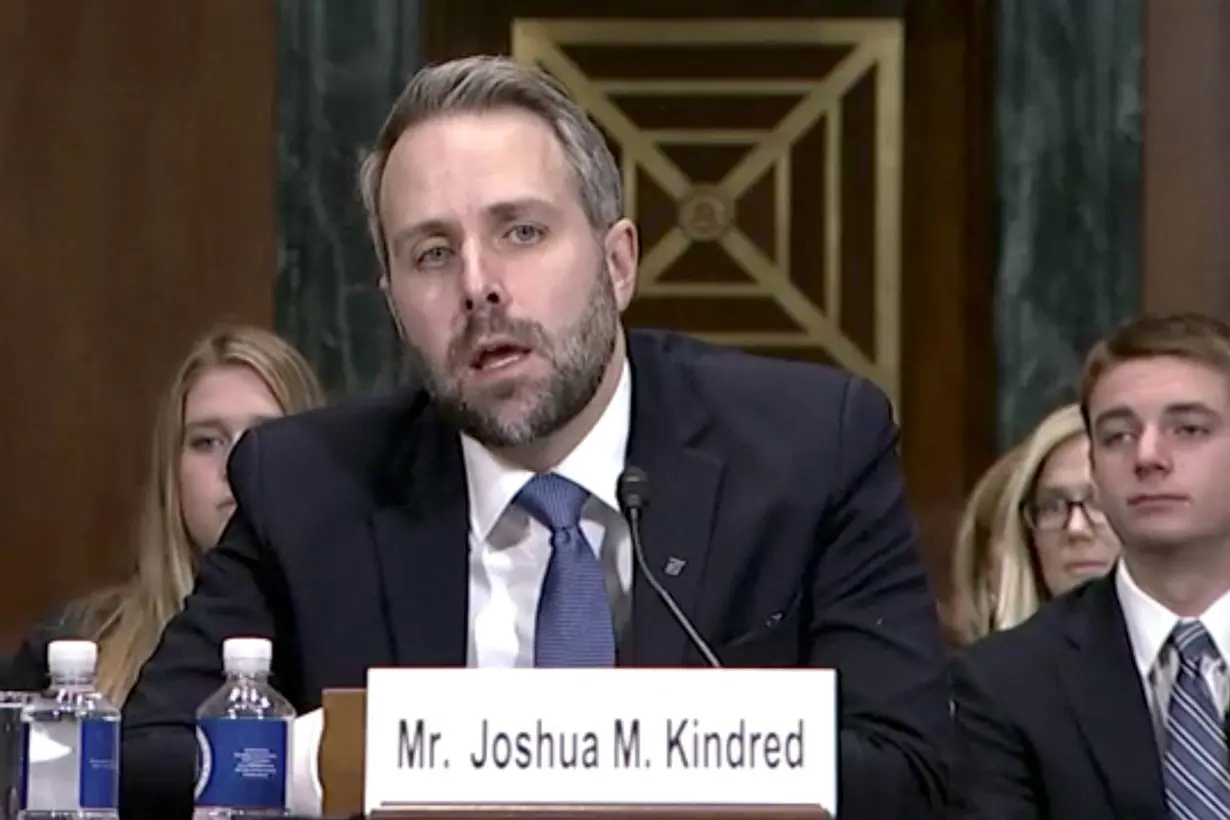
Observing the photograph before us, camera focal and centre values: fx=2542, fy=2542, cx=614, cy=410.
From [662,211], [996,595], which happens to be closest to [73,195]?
[662,211]

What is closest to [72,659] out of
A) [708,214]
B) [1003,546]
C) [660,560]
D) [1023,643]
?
[660,560]

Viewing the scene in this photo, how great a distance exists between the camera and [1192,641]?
3789 millimetres

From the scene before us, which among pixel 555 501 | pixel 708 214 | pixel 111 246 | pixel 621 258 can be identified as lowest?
pixel 555 501

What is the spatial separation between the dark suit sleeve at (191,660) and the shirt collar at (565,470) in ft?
0.82

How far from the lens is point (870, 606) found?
9.11ft

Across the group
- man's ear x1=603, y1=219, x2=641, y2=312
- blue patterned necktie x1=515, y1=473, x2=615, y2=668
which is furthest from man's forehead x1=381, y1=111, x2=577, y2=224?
blue patterned necktie x1=515, y1=473, x2=615, y2=668

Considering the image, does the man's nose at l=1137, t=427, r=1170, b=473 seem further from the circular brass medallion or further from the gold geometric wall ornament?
the circular brass medallion

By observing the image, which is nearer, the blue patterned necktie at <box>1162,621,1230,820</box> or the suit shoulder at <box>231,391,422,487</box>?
the suit shoulder at <box>231,391,422,487</box>

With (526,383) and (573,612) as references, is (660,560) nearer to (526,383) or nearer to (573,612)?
(573,612)

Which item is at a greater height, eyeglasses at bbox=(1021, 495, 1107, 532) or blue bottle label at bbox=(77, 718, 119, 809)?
eyeglasses at bbox=(1021, 495, 1107, 532)

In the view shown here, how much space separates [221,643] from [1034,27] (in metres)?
3.12

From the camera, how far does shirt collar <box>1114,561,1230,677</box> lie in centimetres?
378

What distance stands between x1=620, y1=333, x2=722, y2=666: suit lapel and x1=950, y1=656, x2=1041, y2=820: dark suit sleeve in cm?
90

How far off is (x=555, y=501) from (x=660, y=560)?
0.14m
